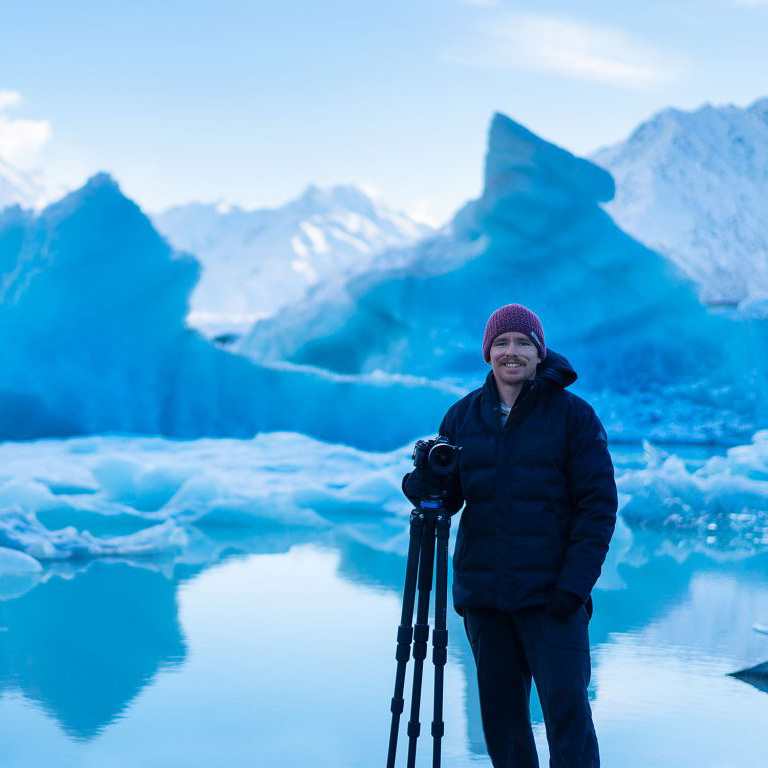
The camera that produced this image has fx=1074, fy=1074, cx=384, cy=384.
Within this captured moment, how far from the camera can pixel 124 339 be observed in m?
9.57

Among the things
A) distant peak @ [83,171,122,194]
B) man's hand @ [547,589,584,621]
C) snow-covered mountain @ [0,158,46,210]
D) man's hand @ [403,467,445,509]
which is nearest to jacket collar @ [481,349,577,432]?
man's hand @ [403,467,445,509]

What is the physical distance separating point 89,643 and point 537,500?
6.16ft

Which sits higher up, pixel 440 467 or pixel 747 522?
pixel 747 522

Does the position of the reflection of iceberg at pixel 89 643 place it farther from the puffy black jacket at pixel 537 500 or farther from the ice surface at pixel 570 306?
the ice surface at pixel 570 306

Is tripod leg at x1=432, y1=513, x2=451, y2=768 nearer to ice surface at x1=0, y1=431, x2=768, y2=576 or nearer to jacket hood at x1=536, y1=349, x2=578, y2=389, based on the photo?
jacket hood at x1=536, y1=349, x2=578, y2=389

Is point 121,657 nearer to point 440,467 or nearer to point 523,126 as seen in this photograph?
point 440,467

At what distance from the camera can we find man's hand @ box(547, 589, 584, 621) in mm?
1426

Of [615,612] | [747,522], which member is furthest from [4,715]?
[747,522]

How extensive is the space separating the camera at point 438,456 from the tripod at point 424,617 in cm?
7

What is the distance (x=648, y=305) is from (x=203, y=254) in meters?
26.7

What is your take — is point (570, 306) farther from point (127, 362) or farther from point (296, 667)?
point (296, 667)

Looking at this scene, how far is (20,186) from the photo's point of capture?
37.0m

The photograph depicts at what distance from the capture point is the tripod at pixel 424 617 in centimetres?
156

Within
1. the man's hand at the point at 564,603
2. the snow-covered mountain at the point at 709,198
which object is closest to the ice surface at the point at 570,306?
the snow-covered mountain at the point at 709,198
